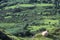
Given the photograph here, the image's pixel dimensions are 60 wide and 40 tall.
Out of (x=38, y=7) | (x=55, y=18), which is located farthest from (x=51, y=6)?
(x=55, y=18)

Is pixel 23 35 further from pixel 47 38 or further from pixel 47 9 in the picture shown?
pixel 47 9

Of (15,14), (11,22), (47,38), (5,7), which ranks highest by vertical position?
(5,7)

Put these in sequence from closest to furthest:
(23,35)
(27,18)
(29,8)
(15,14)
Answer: (23,35) < (27,18) < (15,14) < (29,8)

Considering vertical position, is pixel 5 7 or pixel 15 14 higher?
pixel 5 7

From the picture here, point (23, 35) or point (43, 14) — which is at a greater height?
point (43, 14)

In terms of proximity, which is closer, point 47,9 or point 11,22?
point 11,22

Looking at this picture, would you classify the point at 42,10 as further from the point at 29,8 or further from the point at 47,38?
the point at 47,38

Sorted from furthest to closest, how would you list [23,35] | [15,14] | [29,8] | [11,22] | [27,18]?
[29,8]
[15,14]
[27,18]
[11,22]
[23,35]

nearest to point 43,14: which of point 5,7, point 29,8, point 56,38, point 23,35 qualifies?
point 29,8

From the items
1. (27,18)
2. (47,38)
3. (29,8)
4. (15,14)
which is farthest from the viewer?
(29,8)
